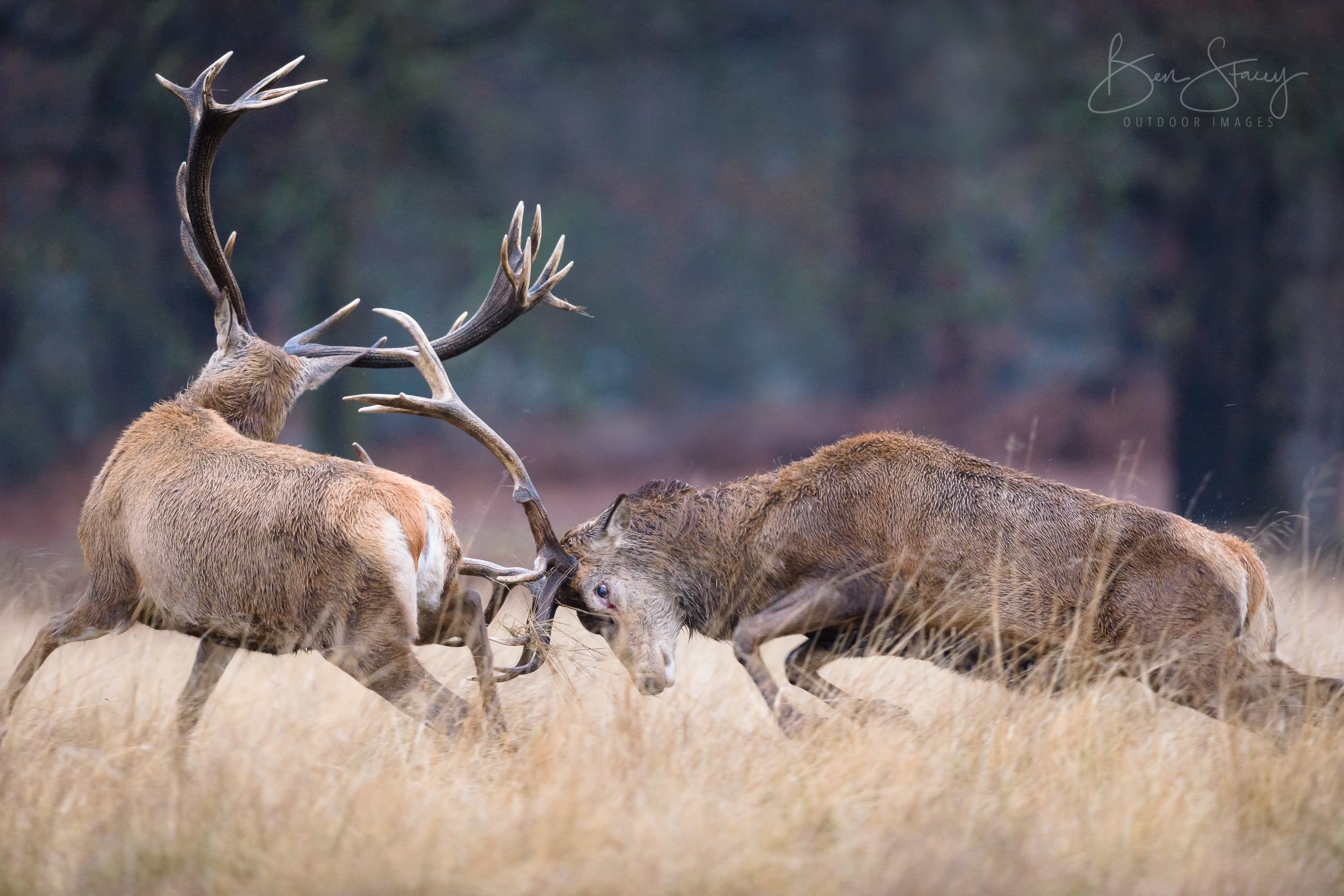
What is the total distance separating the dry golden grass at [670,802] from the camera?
9.58ft

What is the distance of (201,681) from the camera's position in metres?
4.60

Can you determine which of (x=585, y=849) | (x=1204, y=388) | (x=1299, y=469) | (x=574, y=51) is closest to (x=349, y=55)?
(x=574, y=51)

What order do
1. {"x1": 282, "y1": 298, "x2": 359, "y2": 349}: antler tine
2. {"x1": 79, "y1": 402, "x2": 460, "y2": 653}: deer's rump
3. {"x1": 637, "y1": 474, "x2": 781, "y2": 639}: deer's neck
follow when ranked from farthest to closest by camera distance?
{"x1": 282, "y1": 298, "x2": 359, "y2": 349}: antler tine
{"x1": 637, "y1": 474, "x2": 781, "y2": 639}: deer's neck
{"x1": 79, "y1": 402, "x2": 460, "y2": 653}: deer's rump

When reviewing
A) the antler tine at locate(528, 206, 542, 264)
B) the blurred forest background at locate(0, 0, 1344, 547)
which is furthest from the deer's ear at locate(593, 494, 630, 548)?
the blurred forest background at locate(0, 0, 1344, 547)

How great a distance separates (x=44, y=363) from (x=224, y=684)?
1103cm

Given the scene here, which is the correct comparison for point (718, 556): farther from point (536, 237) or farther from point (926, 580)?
point (536, 237)

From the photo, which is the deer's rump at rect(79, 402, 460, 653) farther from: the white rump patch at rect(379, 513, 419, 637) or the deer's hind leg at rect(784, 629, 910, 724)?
the deer's hind leg at rect(784, 629, 910, 724)

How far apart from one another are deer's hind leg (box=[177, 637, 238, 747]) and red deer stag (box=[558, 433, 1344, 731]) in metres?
1.35

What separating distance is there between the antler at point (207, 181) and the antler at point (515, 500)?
52 centimetres

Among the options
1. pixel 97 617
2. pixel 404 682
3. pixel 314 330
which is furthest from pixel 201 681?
pixel 314 330

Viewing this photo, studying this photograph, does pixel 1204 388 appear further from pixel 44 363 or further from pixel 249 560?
pixel 44 363

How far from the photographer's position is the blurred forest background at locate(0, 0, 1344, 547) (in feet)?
36.4

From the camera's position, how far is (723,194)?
16.8 m

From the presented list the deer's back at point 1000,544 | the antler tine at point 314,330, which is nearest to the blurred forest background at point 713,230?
the deer's back at point 1000,544
